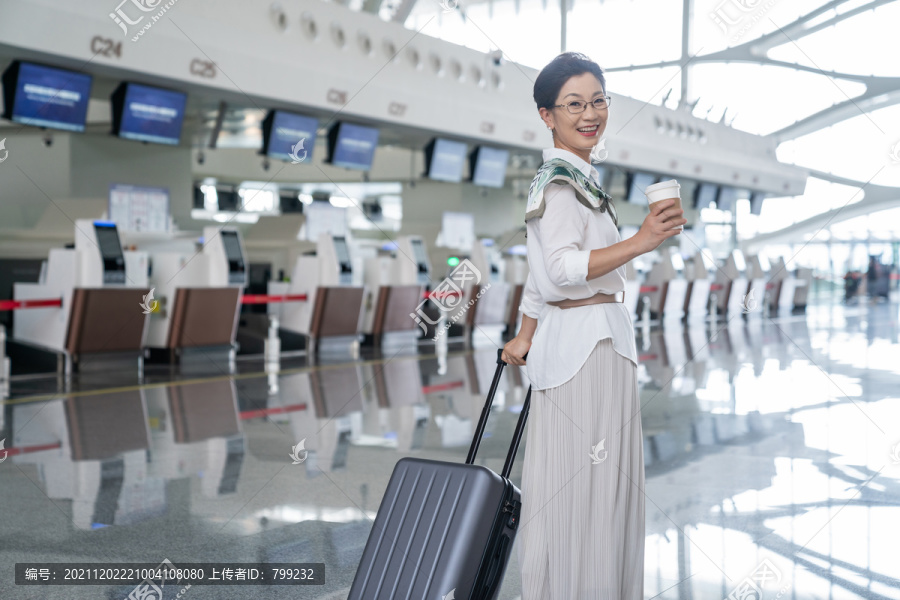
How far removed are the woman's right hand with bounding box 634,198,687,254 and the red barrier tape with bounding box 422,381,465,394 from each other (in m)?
5.56

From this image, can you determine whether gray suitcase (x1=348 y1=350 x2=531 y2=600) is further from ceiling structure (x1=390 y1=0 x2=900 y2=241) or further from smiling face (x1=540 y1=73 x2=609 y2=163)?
ceiling structure (x1=390 y1=0 x2=900 y2=241)

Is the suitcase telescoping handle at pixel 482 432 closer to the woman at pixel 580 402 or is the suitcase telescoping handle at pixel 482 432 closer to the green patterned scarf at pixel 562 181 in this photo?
the woman at pixel 580 402

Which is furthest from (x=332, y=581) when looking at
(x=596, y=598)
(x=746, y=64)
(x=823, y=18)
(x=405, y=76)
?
(x=746, y=64)

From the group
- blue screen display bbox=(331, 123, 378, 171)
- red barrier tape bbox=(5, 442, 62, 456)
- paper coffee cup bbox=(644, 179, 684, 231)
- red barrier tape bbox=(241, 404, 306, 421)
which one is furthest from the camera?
blue screen display bbox=(331, 123, 378, 171)

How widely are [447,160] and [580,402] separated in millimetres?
12320

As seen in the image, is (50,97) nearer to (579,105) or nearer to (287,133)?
(287,133)

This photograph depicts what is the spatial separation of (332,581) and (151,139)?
847 centimetres

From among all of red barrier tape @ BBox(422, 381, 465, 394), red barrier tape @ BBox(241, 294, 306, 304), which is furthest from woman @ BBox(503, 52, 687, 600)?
red barrier tape @ BBox(241, 294, 306, 304)

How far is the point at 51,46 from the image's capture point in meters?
8.27

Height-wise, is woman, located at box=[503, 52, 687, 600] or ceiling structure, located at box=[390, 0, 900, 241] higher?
ceiling structure, located at box=[390, 0, 900, 241]

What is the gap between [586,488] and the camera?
1.95 m

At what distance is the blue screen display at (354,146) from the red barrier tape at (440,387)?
5.57 metres

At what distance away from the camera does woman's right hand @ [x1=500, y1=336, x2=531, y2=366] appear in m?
2.16

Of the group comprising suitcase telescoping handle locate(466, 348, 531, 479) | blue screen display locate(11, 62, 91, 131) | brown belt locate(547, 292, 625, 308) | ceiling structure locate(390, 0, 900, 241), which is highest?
ceiling structure locate(390, 0, 900, 241)
